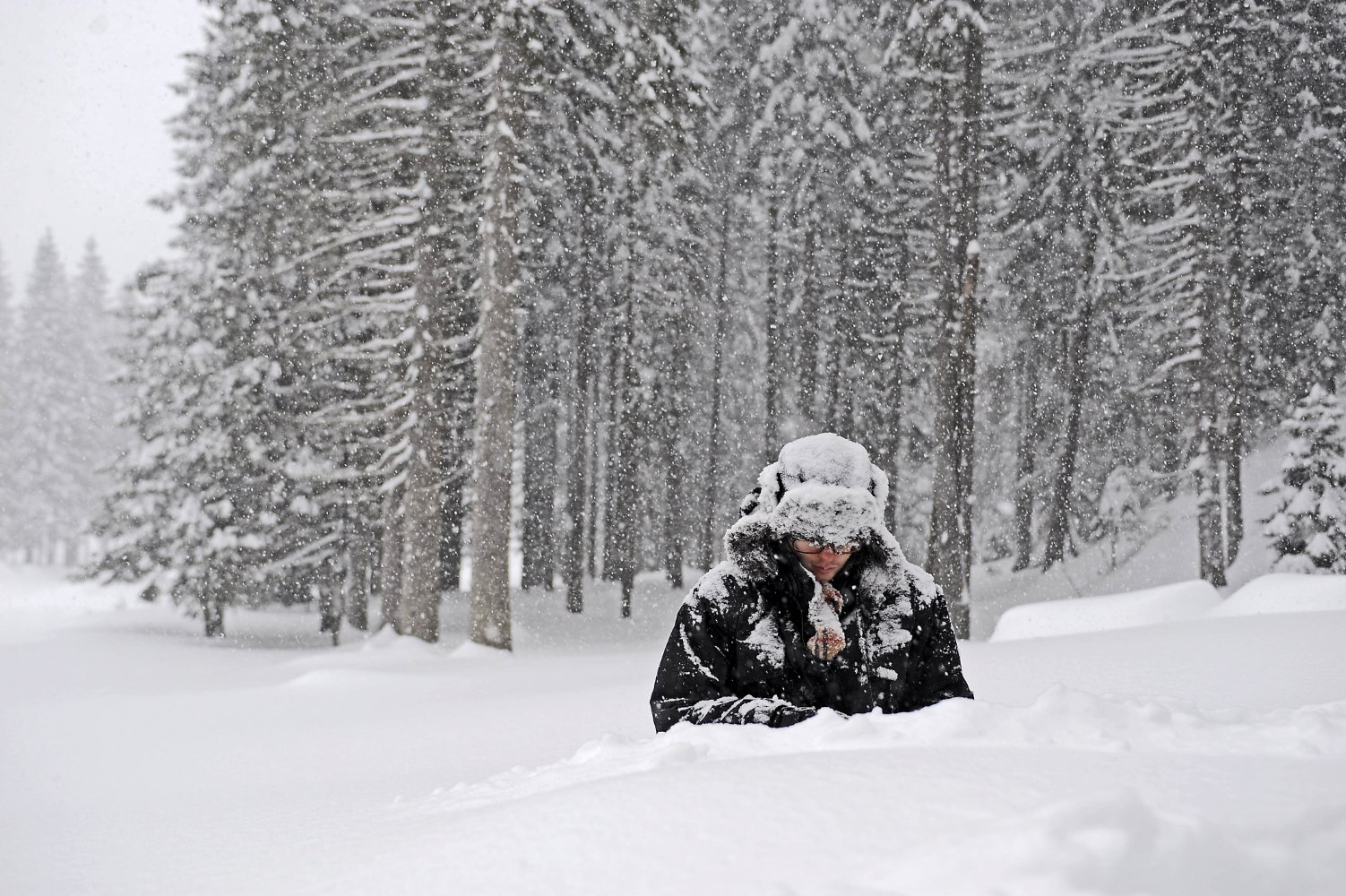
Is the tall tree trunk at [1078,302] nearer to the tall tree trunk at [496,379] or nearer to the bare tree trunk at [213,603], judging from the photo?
the tall tree trunk at [496,379]

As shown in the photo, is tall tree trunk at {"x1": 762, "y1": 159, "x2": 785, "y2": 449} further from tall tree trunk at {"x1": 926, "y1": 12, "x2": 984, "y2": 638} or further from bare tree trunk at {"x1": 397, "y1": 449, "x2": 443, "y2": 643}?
bare tree trunk at {"x1": 397, "y1": 449, "x2": 443, "y2": 643}

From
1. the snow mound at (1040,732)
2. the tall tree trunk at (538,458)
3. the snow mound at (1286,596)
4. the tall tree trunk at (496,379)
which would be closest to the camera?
the snow mound at (1040,732)

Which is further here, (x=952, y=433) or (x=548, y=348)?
(x=548, y=348)

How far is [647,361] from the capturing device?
25.2 m

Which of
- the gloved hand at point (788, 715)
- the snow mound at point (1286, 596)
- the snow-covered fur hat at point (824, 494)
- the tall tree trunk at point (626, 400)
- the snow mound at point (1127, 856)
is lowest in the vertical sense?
the snow mound at point (1286, 596)

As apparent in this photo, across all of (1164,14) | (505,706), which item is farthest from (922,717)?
(1164,14)

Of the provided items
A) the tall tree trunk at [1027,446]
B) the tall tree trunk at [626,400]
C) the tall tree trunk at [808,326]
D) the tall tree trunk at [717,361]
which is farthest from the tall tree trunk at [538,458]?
the tall tree trunk at [1027,446]

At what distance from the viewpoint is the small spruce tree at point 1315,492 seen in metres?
16.0

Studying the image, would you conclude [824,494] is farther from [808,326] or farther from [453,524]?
[808,326]

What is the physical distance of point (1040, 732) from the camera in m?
2.88

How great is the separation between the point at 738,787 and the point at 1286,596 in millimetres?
9687

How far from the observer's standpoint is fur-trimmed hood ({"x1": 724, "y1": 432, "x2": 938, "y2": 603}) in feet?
11.2

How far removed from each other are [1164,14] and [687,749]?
63.9 ft

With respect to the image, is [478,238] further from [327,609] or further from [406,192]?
[327,609]
